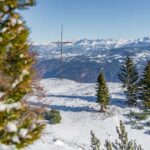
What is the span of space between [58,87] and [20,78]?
8501 cm

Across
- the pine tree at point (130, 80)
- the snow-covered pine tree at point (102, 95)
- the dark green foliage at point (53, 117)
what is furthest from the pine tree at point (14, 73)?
the pine tree at point (130, 80)

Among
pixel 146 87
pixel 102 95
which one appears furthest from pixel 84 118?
pixel 146 87

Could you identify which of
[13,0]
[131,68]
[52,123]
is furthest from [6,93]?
[131,68]

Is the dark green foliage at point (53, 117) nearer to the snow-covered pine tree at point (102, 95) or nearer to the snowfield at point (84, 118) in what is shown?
the snowfield at point (84, 118)

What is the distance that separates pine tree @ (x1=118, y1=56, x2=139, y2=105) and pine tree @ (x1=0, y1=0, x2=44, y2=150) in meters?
67.2

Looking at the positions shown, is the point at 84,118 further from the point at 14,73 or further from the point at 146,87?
the point at 14,73

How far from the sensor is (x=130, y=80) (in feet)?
263

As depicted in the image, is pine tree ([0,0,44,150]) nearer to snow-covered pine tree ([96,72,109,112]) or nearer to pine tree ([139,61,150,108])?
snow-covered pine tree ([96,72,109,112])

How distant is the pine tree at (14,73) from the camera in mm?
9297

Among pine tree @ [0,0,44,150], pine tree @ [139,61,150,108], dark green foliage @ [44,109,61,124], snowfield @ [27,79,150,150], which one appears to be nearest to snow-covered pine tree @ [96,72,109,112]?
snowfield @ [27,79,150,150]

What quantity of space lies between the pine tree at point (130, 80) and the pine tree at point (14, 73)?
67.2 metres

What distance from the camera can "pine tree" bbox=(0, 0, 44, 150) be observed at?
930cm

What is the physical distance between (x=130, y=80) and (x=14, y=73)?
233 ft

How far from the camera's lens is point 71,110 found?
240ft
